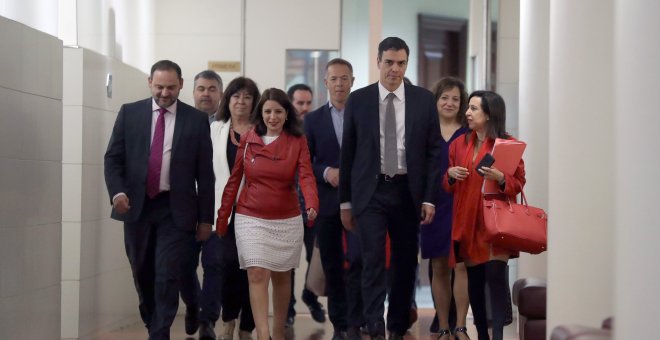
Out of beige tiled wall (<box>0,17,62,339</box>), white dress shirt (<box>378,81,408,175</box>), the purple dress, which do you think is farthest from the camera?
the purple dress

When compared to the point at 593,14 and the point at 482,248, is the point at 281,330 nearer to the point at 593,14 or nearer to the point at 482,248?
the point at 482,248

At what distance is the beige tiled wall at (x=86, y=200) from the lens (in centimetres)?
839

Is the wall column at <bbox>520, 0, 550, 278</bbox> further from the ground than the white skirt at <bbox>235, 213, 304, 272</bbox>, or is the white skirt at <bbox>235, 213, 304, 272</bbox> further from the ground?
the wall column at <bbox>520, 0, 550, 278</bbox>

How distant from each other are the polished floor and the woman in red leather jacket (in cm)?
142

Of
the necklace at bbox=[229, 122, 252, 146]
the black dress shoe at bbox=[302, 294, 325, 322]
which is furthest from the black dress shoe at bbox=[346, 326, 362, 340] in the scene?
the black dress shoe at bbox=[302, 294, 325, 322]

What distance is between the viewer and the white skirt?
24.8 ft

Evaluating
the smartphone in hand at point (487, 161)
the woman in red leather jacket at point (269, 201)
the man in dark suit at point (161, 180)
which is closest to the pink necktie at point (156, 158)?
the man in dark suit at point (161, 180)

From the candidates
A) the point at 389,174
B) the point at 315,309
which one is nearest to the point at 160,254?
the point at 389,174

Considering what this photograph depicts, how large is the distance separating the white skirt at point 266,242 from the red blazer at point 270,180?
0.05 meters

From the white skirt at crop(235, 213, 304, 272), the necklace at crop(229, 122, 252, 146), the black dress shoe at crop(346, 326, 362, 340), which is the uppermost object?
the necklace at crop(229, 122, 252, 146)

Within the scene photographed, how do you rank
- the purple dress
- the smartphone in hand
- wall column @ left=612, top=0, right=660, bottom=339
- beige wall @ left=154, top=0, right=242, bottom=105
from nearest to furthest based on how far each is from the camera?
wall column @ left=612, top=0, right=660, bottom=339 < the smartphone in hand < the purple dress < beige wall @ left=154, top=0, right=242, bottom=105

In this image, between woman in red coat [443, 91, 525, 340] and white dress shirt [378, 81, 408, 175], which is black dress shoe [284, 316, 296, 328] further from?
white dress shirt [378, 81, 408, 175]

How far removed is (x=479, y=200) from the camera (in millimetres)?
7688

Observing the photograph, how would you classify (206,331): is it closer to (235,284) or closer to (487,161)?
(235,284)
